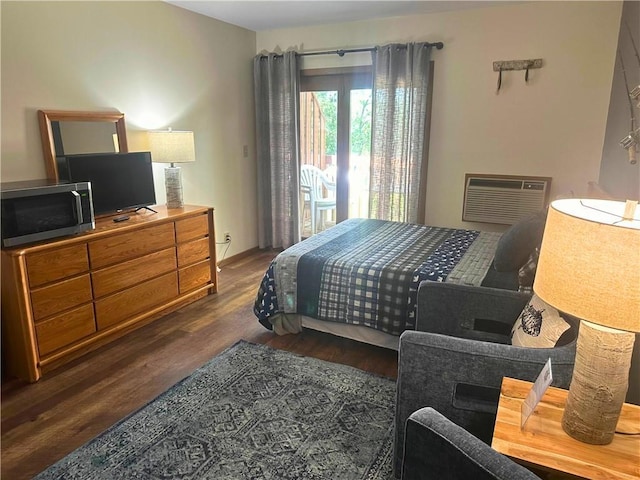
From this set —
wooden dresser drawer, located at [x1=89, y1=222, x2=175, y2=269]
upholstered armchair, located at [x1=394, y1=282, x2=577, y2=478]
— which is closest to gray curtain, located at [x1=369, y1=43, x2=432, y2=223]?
wooden dresser drawer, located at [x1=89, y1=222, x2=175, y2=269]

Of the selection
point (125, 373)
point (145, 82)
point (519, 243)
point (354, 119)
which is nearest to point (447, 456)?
point (519, 243)

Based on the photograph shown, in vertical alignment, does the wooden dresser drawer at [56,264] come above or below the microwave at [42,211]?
below

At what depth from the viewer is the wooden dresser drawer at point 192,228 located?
3.40 m

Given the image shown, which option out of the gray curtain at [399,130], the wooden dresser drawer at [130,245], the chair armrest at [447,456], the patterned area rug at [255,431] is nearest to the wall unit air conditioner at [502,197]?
the gray curtain at [399,130]

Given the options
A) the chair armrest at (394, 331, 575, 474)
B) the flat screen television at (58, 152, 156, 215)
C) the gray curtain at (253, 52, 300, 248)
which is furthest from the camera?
the gray curtain at (253, 52, 300, 248)

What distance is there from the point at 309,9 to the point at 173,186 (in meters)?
2.01

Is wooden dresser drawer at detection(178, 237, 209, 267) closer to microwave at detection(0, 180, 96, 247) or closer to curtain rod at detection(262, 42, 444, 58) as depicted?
microwave at detection(0, 180, 96, 247)

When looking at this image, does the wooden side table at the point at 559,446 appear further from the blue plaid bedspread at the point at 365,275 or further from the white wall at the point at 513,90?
the white wall at the point at 513,90

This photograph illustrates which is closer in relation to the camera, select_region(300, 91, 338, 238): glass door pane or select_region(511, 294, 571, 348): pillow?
select_region(511, 294, 571, 348): pillow

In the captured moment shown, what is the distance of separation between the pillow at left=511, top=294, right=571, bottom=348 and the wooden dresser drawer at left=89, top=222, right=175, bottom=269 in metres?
2.47

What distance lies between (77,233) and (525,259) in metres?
2.65

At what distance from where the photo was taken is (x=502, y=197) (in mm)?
4020

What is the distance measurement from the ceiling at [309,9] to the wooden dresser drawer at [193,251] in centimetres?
206

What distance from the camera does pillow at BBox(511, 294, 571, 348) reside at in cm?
161
